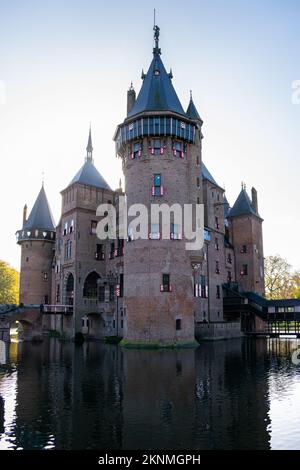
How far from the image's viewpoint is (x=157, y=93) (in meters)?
44.7

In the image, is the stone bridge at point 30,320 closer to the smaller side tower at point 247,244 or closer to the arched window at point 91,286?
the arched window at point 91,286

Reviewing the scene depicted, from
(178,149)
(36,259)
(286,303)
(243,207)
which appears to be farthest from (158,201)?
(36,259)

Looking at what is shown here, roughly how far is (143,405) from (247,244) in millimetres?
49858

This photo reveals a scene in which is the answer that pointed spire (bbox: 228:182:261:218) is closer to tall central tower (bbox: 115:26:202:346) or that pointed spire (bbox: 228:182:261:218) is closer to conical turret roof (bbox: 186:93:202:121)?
conical turret roof (bbox: 186:93:202:121)

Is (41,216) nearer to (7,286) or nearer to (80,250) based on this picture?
(80,250)

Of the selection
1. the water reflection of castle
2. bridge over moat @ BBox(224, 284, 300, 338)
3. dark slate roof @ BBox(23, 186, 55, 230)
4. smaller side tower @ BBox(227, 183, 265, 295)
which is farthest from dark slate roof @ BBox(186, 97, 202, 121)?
the water reflection of castle

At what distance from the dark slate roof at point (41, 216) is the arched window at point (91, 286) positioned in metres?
15.7

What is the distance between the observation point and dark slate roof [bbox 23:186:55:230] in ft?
216

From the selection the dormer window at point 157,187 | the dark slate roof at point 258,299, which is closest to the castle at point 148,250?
the dormer window at point 157,187

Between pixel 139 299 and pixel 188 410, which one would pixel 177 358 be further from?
pixel 188 410

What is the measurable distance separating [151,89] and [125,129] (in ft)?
17.4

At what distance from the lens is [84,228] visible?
176 ft

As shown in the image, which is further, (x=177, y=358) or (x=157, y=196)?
(x=157, y=196)
